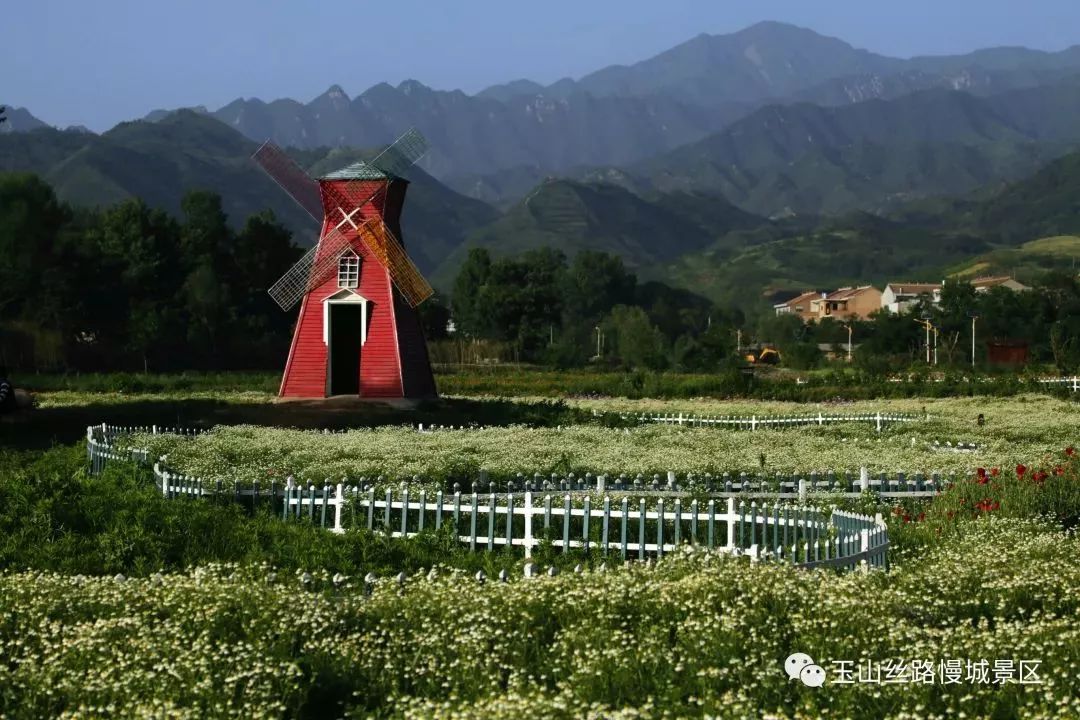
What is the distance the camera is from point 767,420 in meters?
41.9

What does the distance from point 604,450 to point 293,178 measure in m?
24.8

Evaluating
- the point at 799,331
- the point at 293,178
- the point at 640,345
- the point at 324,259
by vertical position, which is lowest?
the point at 640,345

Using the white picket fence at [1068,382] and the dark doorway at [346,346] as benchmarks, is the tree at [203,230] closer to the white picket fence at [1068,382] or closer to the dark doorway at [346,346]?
the dark doorway at [346,346]

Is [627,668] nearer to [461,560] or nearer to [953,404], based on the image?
[461,560]

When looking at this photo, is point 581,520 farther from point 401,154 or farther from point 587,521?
point 401,154

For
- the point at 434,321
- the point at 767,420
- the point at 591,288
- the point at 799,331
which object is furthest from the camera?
the point at 591,288

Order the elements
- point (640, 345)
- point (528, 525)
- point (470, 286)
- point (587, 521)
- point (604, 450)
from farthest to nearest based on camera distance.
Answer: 1. point (470, 286)
2. point (640, 345)
3. point (604, 450)
4. point (528, 525)
5. point (587, 521)

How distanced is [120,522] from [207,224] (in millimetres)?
71746

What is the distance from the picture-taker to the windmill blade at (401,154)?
4844 centimetres

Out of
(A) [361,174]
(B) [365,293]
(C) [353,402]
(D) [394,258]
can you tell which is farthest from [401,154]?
(C) [353,402]

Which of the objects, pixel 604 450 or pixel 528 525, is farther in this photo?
→ pixel 604 450

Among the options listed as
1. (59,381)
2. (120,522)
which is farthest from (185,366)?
(120,522)

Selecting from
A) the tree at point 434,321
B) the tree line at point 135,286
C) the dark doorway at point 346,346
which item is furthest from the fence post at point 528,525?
the tree at point 434,321

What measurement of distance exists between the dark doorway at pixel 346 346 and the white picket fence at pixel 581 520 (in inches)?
1059
